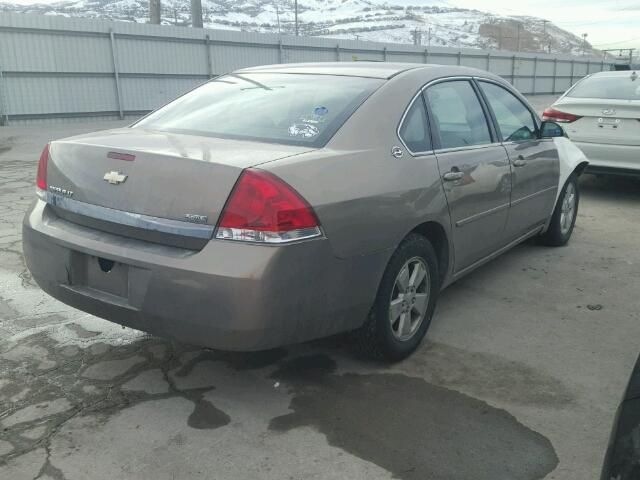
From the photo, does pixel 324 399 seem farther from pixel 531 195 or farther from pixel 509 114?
pixel 509 114

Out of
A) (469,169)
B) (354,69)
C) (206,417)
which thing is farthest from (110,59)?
(206,417)

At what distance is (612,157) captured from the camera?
739cm

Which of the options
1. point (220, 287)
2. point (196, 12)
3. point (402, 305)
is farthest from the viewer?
point (196, 12)

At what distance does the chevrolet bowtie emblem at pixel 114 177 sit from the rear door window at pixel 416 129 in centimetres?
144

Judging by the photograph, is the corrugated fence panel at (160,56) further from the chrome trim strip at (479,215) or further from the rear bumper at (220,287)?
the rear bumper at (220,287)

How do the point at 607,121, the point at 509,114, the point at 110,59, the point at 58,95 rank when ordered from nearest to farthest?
the point at 509,114 → the point at 607,121 → the point at 58,95 → the point at 110,59

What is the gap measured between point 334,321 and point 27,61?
612 inches

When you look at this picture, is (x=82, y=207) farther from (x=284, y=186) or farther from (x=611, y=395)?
(x=611, y=395)

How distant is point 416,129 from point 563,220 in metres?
2.78

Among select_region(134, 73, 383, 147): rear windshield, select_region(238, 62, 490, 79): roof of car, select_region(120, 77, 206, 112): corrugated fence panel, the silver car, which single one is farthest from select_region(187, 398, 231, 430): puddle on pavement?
select_region(120, 77, 206, 112): corrugated fence panel

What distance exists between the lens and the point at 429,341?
3676 millimetres

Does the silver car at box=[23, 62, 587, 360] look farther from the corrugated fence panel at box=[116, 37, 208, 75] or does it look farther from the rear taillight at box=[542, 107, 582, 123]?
the corrugated fence panel at box=[116, 37, 208, 75]

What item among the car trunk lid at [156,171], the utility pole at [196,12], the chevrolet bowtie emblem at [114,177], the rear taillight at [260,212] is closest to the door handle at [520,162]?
the car trunk lid at [156,171]

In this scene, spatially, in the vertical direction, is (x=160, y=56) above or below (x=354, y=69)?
above
